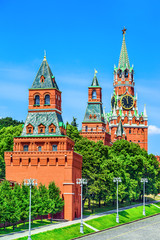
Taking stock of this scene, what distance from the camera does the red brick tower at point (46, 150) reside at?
8538 cm

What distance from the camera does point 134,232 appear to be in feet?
263

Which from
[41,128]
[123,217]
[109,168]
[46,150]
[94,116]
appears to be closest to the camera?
[46,150]

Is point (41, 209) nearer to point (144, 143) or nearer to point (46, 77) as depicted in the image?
point (46, 77)

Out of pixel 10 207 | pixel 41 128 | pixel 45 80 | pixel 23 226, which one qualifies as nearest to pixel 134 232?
pixel 23 226

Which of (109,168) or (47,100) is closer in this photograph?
(47,100)

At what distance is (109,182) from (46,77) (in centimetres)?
2415

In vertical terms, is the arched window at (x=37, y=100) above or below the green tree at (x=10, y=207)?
above

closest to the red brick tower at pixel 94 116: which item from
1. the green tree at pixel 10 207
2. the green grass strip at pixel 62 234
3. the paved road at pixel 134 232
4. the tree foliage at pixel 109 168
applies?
the tree foliage at pixel 109 168

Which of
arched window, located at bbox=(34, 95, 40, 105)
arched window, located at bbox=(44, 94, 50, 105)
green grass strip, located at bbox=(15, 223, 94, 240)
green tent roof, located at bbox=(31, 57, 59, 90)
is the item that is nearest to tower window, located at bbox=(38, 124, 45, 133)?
arched window, located at bbox=(44, 94, 50, 105)

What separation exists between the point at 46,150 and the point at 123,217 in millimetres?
20845

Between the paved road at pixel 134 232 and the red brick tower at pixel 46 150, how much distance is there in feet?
27.9

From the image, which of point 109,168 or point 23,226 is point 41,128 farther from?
point 23,226

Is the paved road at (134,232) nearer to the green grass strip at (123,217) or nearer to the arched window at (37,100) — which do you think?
the green grass strip at (123,217)

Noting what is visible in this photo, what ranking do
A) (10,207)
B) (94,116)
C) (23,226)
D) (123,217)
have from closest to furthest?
(10,207), (23,226), (123,217), (94,116)
